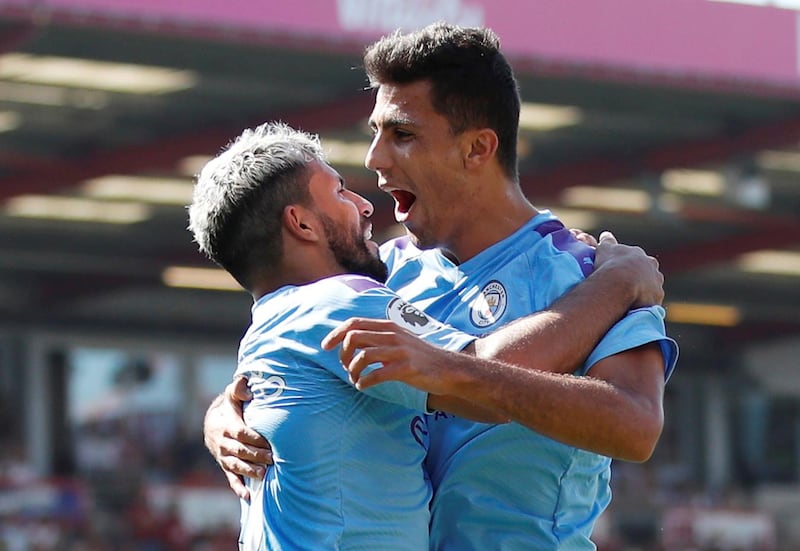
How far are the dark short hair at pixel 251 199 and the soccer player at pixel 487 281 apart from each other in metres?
0.28

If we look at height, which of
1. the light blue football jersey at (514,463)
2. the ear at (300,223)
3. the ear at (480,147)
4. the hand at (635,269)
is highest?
the ear at (480,147)

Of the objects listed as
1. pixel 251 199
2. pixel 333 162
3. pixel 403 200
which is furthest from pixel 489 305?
pixel 333 162

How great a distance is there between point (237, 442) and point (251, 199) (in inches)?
20.8

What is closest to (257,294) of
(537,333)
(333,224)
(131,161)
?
(333,224)

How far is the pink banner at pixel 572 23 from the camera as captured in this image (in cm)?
1367

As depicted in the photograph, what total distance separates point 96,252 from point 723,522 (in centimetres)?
913

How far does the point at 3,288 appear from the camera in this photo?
24406mm

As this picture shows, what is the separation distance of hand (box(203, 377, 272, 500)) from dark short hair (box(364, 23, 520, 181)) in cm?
79

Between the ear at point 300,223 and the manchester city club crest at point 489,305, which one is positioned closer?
the ear at point 300,223

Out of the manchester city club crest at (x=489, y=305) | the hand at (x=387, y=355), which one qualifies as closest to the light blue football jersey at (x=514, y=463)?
the manchester city club crest at (x=489, y=305)

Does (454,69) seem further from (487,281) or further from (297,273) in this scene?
(297,273)

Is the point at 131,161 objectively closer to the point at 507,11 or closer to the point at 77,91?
the point at 77,91

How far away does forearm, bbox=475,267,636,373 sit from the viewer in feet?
11.8

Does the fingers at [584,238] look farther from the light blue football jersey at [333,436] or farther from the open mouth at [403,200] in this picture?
the light blue football jersey at [333,436]
